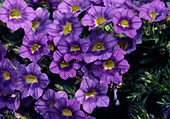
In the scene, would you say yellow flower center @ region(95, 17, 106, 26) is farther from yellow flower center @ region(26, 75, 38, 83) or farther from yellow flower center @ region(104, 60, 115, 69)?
yellow flower center @ region(26, 75, 38, 83)

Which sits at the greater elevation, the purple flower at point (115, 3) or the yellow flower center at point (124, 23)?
the purple flower at point (115, 3)

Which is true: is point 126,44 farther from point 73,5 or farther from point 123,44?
point 73,5

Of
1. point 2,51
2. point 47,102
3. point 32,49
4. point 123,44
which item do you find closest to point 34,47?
point 32,49

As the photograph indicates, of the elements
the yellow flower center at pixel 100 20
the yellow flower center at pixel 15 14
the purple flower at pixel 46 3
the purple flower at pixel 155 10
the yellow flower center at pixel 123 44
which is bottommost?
the yellow flower center at pixel 123 44

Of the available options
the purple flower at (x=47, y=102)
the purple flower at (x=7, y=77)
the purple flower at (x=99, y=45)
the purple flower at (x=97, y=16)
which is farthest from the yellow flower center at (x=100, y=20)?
the purple flower at (x=7, y=77)

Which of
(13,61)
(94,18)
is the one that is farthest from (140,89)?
(13,61)

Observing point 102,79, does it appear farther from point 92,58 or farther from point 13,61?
point 13,61

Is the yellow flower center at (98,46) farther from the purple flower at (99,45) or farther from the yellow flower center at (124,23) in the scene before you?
the yellow flower center at (124,23)

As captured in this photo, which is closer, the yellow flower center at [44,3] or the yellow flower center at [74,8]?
the yellow flower center at [74,8]
